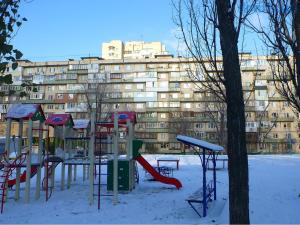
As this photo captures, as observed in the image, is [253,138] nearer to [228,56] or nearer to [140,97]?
[140,97]

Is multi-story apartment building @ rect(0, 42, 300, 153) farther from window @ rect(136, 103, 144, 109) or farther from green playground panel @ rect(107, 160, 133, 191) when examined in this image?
green playground panel @ rect(107, 160, 133, 191)

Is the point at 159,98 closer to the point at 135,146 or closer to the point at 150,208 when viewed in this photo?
the point at 135,146

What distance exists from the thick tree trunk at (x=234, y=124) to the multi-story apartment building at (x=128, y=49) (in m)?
82.9

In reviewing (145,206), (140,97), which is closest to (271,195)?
(145,206)

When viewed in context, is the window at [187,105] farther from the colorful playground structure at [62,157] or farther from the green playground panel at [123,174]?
the green playground panel at [123,174]

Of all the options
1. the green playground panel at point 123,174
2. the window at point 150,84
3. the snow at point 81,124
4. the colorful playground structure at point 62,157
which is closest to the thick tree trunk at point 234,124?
the colorful playground structure at point 62,157

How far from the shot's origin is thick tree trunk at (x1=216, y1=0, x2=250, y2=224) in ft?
19.0

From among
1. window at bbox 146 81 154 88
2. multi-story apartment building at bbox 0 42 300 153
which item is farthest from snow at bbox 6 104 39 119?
window at bbox 146 81 154 88

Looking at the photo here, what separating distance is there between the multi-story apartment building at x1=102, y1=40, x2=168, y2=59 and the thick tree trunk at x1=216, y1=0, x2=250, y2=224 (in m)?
82.9

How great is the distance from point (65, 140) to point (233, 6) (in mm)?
10593

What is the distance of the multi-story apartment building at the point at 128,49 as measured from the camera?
294 ft

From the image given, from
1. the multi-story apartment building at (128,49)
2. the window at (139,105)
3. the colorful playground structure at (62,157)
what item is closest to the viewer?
the colorful playground structure at (62,157)

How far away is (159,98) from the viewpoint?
231 feet

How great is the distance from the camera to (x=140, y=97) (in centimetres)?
7075
